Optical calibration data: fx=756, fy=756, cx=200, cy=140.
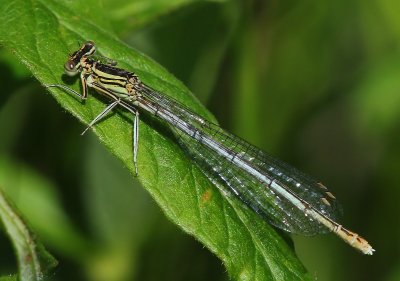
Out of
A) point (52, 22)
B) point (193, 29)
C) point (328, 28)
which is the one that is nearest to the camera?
point (52, 22)

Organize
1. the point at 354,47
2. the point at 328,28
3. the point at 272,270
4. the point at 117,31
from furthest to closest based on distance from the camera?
the point at 354,47, the point at 328,28, the point at 117,31, the point at 272,270

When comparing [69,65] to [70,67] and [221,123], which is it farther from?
[221,123]

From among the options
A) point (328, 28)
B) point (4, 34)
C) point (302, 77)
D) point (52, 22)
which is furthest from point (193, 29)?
point (4, 34)

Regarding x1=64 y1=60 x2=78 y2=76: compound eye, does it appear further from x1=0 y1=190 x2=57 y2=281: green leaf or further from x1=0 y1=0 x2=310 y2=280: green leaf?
x1=0 y1=190 x2=57 y2=281: green leaf

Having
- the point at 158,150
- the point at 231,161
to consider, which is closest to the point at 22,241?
the point at 158,150

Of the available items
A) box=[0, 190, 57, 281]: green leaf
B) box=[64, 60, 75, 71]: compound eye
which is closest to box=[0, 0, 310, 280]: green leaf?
box=[64, 60, 75, 71]: compound eye

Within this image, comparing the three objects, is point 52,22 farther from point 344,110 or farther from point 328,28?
point 344,110
